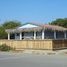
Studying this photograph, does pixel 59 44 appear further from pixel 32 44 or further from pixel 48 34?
pixel 48 34

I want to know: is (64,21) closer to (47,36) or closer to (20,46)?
(47,36)

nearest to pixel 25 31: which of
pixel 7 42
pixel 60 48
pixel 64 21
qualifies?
pixel 7 42

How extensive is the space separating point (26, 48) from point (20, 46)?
4.18 feet

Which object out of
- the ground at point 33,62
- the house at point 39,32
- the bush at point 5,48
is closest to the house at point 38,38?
the house at point 39,32

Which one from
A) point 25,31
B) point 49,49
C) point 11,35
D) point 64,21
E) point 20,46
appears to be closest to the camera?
point 49,49

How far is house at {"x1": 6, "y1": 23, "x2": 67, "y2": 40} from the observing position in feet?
162

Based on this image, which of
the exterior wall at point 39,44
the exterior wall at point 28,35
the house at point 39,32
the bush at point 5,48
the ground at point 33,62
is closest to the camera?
the ground at point 33,62

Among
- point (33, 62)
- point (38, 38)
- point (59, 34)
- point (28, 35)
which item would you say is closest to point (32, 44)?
point (38, 38)

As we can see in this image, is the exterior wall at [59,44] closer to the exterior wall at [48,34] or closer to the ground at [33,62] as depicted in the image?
the exterior wall at [48,34]

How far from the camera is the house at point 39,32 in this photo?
162 feet

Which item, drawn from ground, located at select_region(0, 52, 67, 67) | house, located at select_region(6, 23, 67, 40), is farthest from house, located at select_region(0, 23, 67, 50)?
ground, located at select_region(0, 52, 67, 67)

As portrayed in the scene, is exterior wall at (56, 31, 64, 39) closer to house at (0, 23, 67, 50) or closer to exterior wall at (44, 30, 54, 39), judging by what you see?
house at (0, 23, 67, 50)

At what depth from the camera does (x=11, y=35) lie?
6009cm

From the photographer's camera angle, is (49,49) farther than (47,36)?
No
